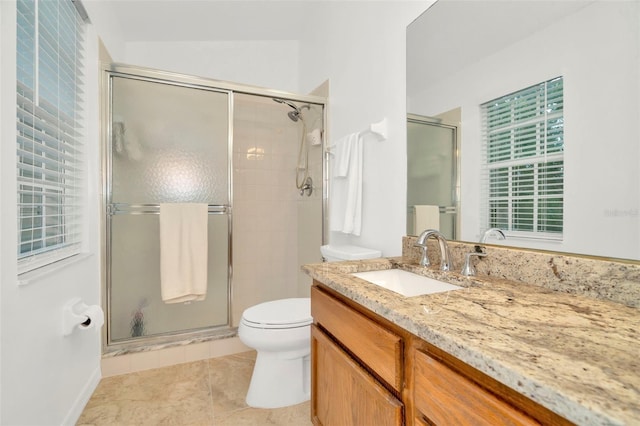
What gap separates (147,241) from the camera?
76.6 inches

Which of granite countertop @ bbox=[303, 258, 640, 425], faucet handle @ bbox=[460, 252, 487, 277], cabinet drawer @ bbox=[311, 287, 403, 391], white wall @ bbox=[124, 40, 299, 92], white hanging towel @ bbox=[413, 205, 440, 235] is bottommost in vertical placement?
cabinet drawer @ bbox=[311, 287, 403, 391]

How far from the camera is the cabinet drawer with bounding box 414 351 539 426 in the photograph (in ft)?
1.60

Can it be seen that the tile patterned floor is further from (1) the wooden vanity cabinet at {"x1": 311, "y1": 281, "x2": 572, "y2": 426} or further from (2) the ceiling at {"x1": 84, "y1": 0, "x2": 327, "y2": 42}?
(2) the ceiling at {"x1": 84, "y1": 0, "x2": 327, "y2": 42}

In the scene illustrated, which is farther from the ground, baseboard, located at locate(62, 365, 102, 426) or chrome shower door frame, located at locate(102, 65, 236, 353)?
chrome shower door frame, located at locate(102, 65, 236, 353)

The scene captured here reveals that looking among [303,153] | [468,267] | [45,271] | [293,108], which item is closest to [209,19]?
[293,108]

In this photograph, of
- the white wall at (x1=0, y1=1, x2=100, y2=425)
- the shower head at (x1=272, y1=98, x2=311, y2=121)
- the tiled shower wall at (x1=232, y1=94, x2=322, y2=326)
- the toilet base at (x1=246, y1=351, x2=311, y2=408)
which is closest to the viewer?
the white wall at (x1=0, y1=1, x2=100, y2=425)

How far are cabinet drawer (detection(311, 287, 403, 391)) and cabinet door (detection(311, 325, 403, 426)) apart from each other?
4 cm

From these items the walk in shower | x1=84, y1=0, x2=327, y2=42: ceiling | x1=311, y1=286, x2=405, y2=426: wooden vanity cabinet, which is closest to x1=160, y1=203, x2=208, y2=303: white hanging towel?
the walk in shower

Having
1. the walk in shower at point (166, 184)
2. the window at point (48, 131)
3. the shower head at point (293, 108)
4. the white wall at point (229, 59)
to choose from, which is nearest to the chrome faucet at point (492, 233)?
the walk in shower at point (166, 184)

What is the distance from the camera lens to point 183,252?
6.54 feet

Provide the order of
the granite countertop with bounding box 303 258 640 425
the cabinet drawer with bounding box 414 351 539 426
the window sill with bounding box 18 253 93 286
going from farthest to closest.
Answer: the window sill with bounding box 18 253 93 286 → the cabinet drawer with bounding box 414 351 539 426 → the granite countertop with bounding box 303 258 640 425

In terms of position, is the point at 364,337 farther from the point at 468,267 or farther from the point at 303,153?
the point at 303,153

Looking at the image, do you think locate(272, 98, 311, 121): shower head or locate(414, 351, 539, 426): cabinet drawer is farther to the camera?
locate(272, 98, 311, 121): shower head

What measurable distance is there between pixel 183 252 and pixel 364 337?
1543 mm
